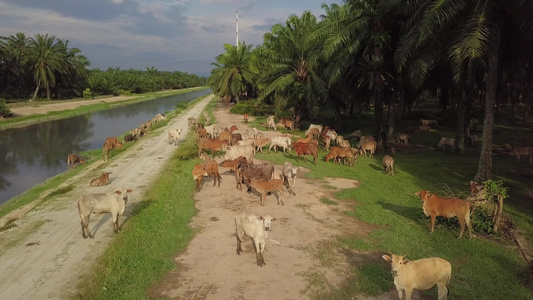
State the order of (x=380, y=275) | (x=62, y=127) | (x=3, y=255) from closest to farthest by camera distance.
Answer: (x=380, y=275), (x=3, y=255), (x=62, y=127)

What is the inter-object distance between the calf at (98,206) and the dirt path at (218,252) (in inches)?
14.2

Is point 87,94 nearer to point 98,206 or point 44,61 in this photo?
point 44,61

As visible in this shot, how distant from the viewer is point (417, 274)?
20.9 ft

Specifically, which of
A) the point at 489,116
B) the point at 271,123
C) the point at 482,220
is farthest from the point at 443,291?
the point at 271,123

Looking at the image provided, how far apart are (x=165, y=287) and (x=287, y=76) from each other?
24.9 meters

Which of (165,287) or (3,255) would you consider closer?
(165,287)

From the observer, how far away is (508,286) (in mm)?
7422

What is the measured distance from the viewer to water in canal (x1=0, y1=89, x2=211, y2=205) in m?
20.9

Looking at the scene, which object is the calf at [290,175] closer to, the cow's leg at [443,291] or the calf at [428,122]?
the cow's leg at [443,291]

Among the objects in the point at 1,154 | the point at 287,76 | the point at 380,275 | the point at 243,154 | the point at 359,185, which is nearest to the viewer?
the point at 380,275

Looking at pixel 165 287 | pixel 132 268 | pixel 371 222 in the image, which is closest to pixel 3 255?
pixel 132 268

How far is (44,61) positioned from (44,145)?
43109 millimetres

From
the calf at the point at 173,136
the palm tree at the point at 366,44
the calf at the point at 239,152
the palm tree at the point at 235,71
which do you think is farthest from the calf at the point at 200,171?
the palm tree at the point at 235,71

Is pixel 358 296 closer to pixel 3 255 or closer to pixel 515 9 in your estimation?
pixel 3 255
